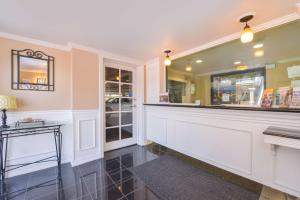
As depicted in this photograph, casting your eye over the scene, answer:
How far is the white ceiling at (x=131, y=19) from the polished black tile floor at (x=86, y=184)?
7.04ft

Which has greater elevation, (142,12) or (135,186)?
(142,12)

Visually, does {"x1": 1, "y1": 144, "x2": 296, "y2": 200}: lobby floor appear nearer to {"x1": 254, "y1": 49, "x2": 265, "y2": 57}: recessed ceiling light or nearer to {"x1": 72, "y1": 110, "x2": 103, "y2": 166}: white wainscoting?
{"x1": 72, "y1": 110, "x2": 103, "y2": 166}: white wainscoting

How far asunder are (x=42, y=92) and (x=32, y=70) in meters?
0.38

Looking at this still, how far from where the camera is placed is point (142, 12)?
60.6 inches

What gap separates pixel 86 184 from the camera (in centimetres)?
183

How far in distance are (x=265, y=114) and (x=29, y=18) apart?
9.95ft

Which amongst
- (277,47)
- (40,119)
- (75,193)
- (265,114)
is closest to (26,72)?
(40,119)

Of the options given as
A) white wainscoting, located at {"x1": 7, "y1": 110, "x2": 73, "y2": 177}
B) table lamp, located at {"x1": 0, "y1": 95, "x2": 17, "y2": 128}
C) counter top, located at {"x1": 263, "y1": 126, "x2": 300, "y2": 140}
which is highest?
table lamp, located at {"x1": 0, "y1": 95, "x2": 17, "y2": 128}

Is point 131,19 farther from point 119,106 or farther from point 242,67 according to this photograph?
point 242,67

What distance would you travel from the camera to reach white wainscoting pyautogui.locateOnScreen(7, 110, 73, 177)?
204cm

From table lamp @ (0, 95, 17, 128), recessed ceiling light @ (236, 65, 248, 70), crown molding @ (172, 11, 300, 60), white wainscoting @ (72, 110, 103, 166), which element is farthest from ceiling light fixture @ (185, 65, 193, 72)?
table lamp @ (0, 95, 17, 128)

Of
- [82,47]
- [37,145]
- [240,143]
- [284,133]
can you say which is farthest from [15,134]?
[284,133]

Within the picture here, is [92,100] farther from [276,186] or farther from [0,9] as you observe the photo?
[276,186]

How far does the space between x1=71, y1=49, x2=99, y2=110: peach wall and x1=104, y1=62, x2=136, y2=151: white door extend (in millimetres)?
336
